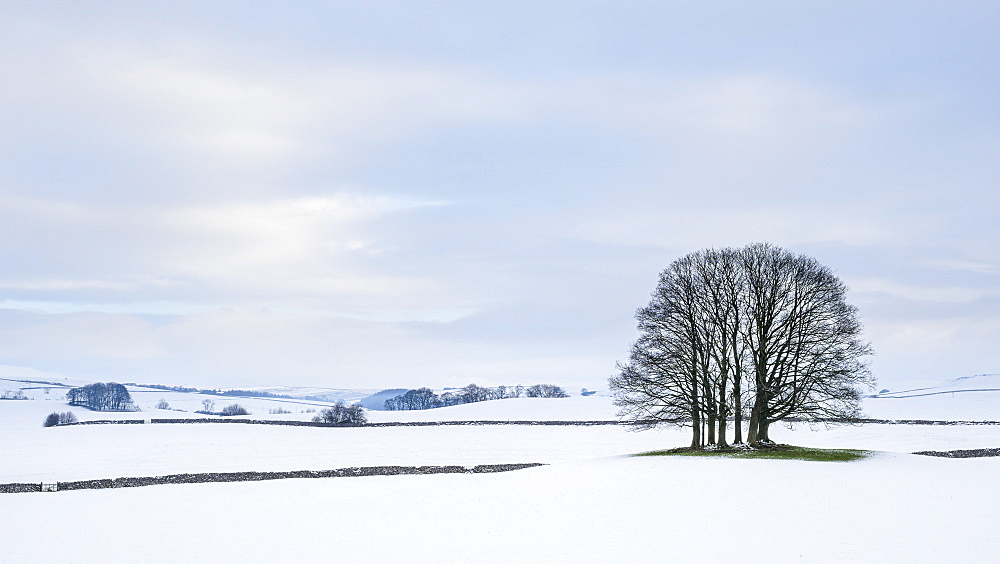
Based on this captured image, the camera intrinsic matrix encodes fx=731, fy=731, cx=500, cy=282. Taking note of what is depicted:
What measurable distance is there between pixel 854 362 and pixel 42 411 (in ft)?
565

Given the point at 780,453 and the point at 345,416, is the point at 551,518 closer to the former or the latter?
the point at 780,453

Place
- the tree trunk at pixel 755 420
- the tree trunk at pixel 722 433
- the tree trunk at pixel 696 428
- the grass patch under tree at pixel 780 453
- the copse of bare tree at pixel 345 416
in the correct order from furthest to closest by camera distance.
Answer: the copse of bare tree at pixel 345 416, the tree trunk at pixel 696 428, the tree trunk at pixel 755 420, the tree trunk at pixel 722 433, the grass patch under tree at pixel 780 453

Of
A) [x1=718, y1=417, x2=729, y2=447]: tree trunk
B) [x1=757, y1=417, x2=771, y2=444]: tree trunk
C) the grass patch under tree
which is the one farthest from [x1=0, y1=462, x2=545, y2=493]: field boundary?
[x1=757, y1=417, x2=771, y2=444]: tree trunk

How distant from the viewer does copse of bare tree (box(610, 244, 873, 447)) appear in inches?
1875

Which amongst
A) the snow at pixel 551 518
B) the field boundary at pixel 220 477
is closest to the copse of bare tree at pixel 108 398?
the field boundary at pixel 220 477

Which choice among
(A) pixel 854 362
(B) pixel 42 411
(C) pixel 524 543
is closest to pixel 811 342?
(A) pixel 854 362

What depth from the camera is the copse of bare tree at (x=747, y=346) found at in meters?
47.6

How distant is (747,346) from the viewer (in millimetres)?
48969

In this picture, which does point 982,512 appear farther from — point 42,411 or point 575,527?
point 42,411

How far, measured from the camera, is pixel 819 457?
→ 43.9 m

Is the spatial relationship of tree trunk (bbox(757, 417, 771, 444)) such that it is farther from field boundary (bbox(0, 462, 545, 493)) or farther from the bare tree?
field boundary (bbox(0, 462, 545, 493))

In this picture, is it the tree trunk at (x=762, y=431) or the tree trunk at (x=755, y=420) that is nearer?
the tree trunk at (x=755, y=420)

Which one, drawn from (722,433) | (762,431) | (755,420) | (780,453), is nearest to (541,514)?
(780,453)

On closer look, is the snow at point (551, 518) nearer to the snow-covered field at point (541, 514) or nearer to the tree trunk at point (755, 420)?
the snow-covered field at point (541, 514)
